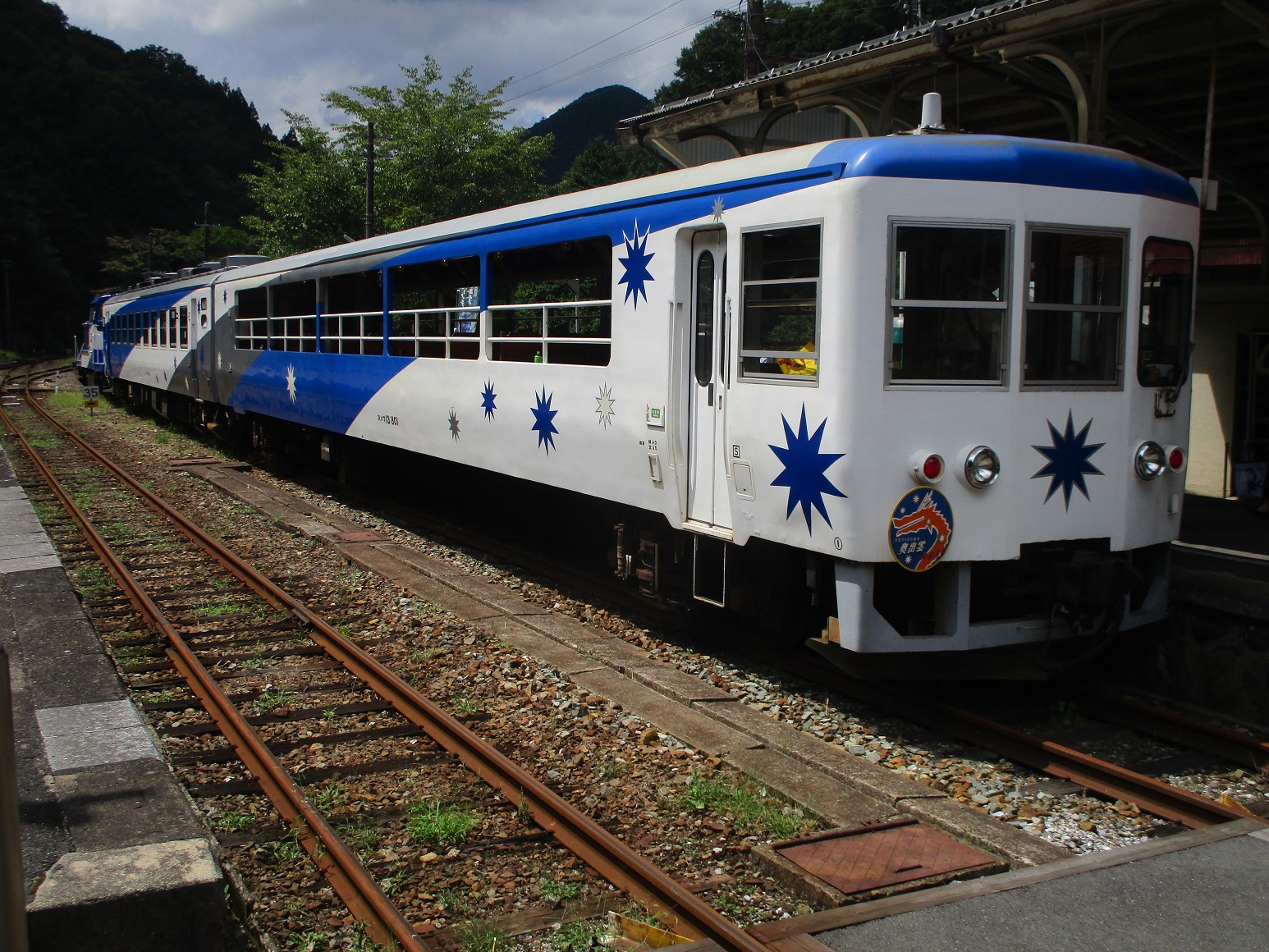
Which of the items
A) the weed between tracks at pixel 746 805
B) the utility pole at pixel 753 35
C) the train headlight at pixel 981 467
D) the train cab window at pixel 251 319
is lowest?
the weed between tracks at pixel 746 805

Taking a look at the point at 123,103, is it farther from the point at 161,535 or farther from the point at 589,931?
the point at 589,931

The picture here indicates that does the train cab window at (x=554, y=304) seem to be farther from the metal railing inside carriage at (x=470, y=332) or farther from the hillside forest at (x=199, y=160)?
the hillside forest at (x=199, y=160)

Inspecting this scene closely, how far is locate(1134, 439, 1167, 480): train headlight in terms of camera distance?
6180 millimetres

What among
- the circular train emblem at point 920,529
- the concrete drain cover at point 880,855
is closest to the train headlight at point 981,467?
the circular train emblem at point 920,529

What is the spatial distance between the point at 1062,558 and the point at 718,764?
2.35 metres

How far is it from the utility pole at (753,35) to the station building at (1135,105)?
816 cm

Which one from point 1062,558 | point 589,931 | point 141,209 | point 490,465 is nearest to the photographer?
point 589,931

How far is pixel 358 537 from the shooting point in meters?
11.4

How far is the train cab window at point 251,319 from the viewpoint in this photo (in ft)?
51.9

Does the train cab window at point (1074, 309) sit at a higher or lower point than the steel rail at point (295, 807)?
higher

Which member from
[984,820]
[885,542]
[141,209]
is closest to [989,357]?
[885,542]

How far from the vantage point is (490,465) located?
9586 millimetres

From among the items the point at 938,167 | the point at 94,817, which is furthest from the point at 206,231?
the point at 94,817

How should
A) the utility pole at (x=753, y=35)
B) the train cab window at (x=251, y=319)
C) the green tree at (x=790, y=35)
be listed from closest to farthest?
1. the train cab window at (x=251, y=319)
2. the utility pole at (x=753, y=35)
3. the green tree at (x=790, y=35)
